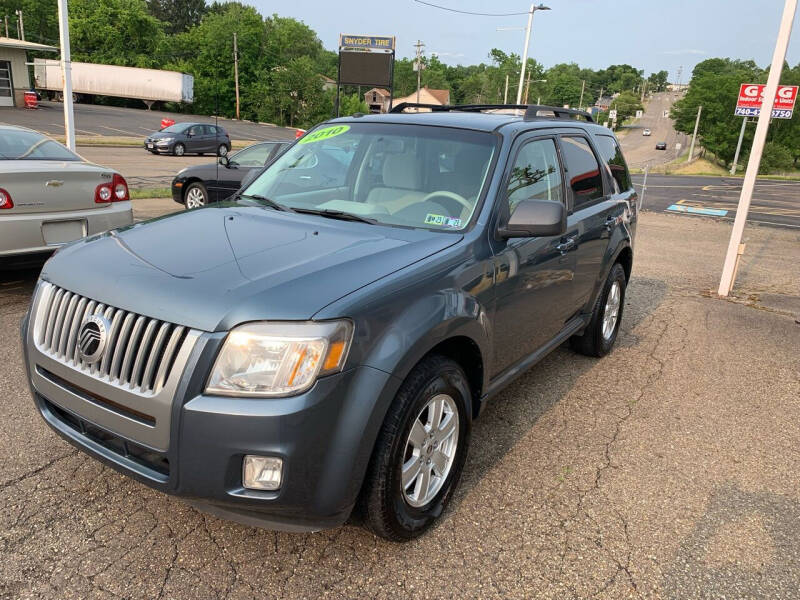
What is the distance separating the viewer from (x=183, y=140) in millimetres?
27922

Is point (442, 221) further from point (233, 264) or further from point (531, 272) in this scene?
point (233, 264)

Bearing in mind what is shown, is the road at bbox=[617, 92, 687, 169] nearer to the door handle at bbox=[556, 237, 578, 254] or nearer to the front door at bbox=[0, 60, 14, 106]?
the door handle at bbox=[556, 237, 578, 254]

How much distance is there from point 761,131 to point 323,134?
5757 millimetres

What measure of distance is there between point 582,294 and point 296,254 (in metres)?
2.51

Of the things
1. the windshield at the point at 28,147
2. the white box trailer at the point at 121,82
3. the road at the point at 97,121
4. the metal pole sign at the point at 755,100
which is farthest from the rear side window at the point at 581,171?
the white box trailer at the point at 121,82

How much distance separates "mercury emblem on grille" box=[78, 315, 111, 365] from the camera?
2295 millimetres

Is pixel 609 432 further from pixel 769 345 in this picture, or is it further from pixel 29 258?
pixel 29 258

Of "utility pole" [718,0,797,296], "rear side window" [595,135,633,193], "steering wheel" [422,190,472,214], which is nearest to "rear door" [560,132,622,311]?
"rear side window" [595,135,633,193]

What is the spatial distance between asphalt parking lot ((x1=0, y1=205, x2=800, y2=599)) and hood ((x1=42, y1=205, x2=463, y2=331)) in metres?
1.06

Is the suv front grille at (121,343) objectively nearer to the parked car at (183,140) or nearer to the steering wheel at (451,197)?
the steering wheel at (451,197)

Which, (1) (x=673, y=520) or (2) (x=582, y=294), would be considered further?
(2) (x=582, y=294)

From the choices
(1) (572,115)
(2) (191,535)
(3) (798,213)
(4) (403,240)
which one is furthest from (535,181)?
(3) (798,213)

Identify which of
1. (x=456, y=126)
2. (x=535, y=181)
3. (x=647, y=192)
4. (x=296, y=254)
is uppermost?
(x=456, y=126)

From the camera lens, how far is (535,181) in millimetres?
3654
